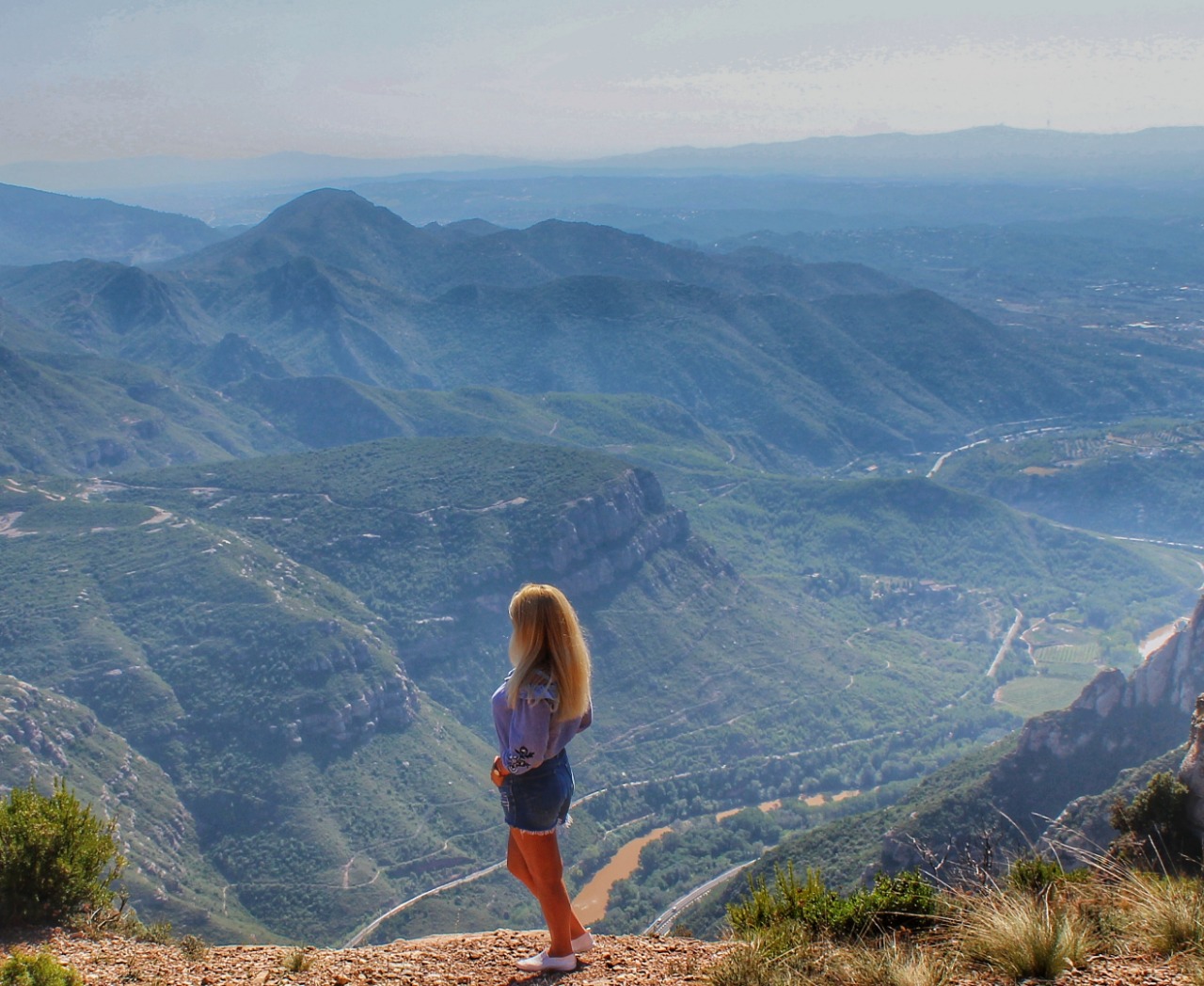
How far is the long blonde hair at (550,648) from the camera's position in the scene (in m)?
9.65

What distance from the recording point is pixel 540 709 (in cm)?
964

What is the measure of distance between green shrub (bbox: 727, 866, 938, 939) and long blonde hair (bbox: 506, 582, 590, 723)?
2.64 metres

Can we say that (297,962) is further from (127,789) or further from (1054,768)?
(127,789)

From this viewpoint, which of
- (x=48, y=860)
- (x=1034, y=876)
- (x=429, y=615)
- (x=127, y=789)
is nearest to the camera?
(x=1034, y=876)

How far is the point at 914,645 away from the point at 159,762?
70.0m

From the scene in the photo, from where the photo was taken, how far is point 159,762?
207ft

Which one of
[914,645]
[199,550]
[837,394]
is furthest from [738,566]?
[837,394]

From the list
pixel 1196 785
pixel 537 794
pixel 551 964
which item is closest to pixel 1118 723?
pixel 1196 785

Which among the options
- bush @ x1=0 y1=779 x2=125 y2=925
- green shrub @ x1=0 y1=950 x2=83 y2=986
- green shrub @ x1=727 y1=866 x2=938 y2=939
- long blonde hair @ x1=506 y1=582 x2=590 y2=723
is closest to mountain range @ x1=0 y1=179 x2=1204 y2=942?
bush @ x1=0 y1=779 x2=125 y2=925

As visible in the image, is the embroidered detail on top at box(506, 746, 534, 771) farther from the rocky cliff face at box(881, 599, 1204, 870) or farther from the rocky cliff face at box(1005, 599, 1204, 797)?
the rocky cliff face at box(1005, 599, 1204, 797)

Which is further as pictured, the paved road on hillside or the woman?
the paved road on hillside

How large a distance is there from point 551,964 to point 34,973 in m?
4.36

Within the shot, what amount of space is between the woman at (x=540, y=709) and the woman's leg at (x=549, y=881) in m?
0.05

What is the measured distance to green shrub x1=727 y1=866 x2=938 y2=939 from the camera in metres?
10.6
